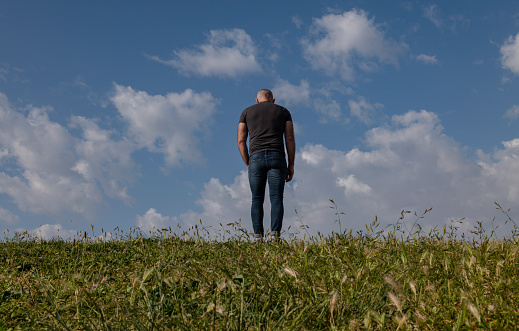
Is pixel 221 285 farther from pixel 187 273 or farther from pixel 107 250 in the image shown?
pixel 107 250

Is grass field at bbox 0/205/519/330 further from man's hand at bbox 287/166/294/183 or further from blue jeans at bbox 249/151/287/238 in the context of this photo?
man's hand at bbox 287/166/294/183

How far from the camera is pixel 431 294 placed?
10.4ft

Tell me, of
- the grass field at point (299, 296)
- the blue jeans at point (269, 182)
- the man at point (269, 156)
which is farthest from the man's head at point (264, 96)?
the grass field at point (299, 296)

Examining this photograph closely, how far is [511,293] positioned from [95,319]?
2.99 m

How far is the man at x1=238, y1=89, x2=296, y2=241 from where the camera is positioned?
8226mm

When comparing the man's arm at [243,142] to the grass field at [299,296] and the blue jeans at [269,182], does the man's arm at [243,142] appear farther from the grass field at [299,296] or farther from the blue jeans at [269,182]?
the grass field at [299,296]

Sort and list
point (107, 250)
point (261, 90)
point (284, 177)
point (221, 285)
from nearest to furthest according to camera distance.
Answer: point (221, 285) < point (107, 250) < point (284, 177) < point (261, 90)

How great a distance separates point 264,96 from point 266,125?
836mm

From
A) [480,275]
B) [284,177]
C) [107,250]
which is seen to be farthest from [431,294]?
[107,250]

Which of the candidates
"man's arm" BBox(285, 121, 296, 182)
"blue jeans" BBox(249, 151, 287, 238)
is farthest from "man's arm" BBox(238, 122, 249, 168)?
"man's arm" BBox(285, 121, 296, 182)

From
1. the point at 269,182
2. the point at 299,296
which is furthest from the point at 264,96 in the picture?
the point at 299,296

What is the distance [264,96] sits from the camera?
896cm

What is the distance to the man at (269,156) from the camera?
823 centimetres

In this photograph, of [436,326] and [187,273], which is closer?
[436,326]
